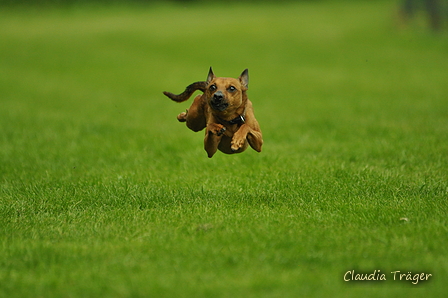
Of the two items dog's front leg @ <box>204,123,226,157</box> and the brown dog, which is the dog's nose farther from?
dog's front leg @ <box>204,123,226,157</box>

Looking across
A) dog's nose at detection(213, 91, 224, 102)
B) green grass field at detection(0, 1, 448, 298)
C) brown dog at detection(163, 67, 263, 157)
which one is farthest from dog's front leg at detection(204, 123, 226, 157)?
green grass field at detection(0, 1, 448, 298)

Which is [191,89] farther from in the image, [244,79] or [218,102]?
[218,102]

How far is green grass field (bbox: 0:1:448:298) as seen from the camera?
5.40 metres

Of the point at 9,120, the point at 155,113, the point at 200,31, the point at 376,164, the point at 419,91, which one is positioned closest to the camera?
the point at 376,164

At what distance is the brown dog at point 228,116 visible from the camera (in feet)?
20.6

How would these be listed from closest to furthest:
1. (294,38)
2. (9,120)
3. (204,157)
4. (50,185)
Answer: (50,185), (204,157), (9,120), (294,38)

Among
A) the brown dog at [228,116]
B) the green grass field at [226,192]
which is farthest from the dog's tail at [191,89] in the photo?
the green grass field at [226,192]

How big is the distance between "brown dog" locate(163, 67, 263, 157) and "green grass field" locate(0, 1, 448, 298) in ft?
2.93

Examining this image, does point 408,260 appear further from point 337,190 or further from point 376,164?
point 376,164

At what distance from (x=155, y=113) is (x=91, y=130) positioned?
3.52 m

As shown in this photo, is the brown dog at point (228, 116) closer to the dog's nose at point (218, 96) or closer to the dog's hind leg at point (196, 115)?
the dog's nose at point (218, 96)

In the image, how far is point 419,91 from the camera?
2028 cm

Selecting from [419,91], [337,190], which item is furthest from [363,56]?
[337,190]

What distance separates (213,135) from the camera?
6617mm
